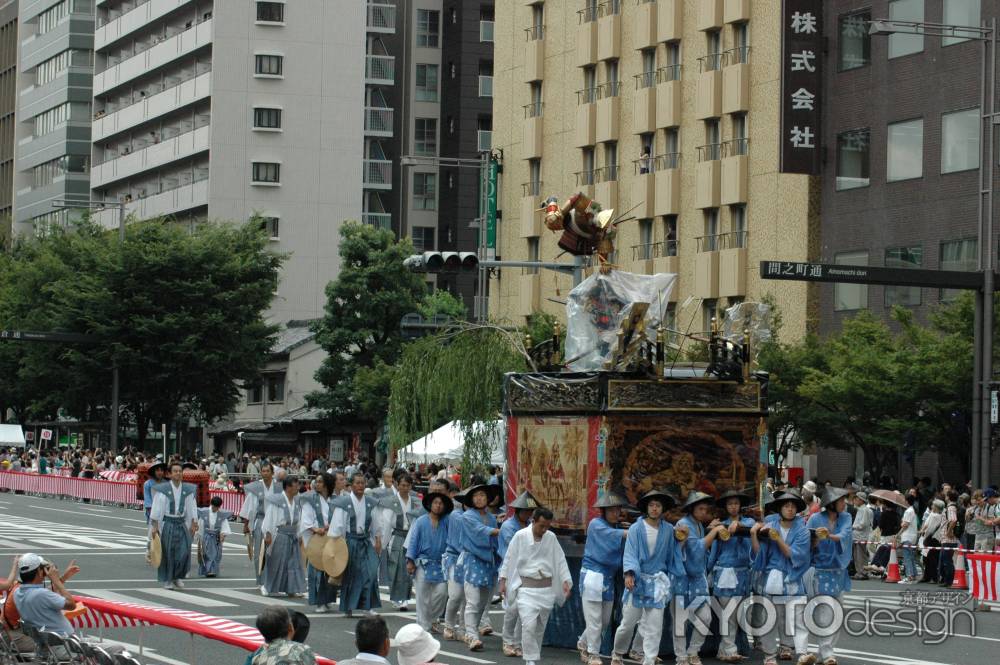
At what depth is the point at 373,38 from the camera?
273ft

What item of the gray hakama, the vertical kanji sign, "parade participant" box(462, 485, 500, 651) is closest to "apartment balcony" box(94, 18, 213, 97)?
the vertical kanji sign

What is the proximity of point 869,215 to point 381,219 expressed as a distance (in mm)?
39108

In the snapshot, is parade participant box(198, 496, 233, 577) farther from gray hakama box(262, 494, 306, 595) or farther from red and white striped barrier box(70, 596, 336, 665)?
red and white striped barrier box(70, 596, 336, 665)

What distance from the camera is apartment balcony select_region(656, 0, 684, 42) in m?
53.9

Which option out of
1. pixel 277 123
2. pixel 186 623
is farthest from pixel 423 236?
pixel 186 623

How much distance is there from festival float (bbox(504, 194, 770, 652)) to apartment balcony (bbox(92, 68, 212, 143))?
199 feet

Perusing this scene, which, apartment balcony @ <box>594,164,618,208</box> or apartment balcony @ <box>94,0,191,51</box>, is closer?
apartment balcony @ <box>594,164,618,208</box>

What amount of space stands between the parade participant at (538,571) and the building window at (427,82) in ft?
219

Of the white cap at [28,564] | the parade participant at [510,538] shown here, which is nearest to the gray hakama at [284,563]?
the parade participant at [510,538]

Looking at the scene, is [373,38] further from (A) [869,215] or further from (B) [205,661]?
(B) [205,661]

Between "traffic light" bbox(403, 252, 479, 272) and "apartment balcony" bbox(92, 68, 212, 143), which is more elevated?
"apartment balcony" bbox(92, 68, 212, 143)

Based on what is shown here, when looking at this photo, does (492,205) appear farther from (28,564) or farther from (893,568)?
(28,564)

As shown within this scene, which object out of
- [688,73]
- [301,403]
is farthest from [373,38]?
[688,73]

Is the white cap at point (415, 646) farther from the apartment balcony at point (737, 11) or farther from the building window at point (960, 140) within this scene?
the apartment balcony at point (737, 11)
